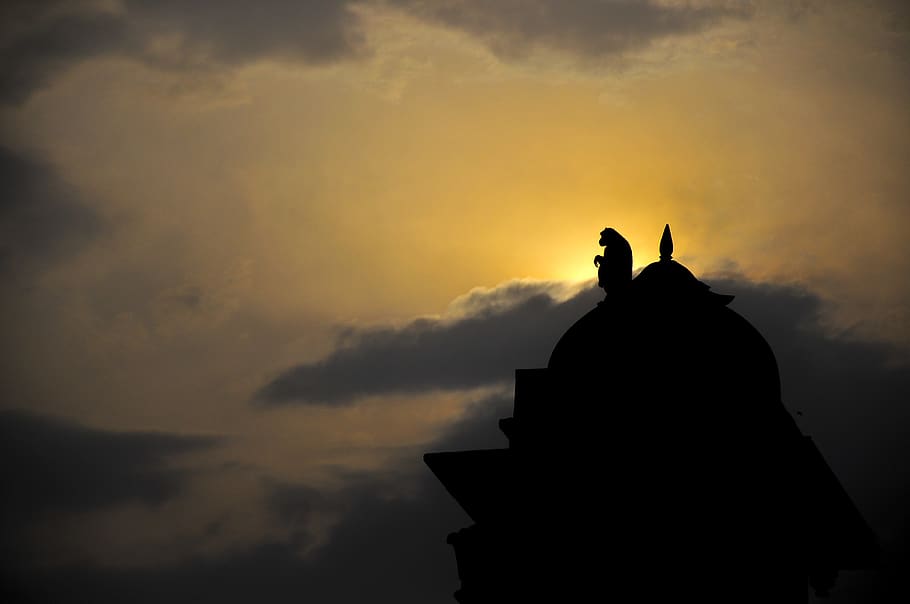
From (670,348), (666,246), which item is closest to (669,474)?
(670,348)

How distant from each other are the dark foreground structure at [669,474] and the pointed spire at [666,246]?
0.09 ft

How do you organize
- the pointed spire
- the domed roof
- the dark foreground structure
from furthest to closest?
the pointed spire < the domed roof < the dark foreground structure

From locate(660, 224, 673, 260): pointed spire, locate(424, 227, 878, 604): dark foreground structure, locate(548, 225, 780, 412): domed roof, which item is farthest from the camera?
locate(660, 224, 673, 260): pointed spire

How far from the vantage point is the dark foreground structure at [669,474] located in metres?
9.55

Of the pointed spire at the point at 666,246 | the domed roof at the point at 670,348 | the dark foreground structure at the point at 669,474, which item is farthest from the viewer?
the pointed spire at the point at 666,246

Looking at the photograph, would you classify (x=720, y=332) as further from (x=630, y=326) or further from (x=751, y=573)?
(x=751, y=573)

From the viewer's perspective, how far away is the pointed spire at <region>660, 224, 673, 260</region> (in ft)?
38.8

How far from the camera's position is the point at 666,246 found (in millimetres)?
11883

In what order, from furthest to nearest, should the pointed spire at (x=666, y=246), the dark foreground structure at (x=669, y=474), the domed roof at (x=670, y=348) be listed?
the pointed spire at (x=666, y=246)
the domed roof at (x=670, y=348)
the dark foreground structure at (x=669, y=474)

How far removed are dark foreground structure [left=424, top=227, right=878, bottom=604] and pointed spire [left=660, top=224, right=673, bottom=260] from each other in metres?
0.03

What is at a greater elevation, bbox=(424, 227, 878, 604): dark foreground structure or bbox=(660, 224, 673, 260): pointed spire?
bbox=(660, 224, 673, 260): pointed spire

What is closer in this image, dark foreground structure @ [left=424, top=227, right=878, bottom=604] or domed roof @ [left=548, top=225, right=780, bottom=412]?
dark foreground structure @ [left=424, top=227, right=878, bottom=604]

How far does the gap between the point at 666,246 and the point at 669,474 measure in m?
2.98

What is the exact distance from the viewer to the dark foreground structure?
9547mm
